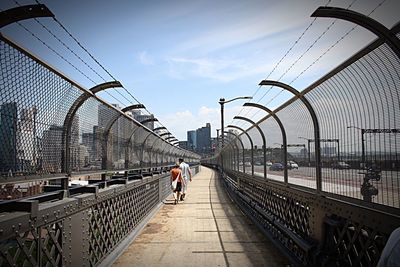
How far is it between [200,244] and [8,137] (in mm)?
4679

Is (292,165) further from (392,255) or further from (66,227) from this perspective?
(392,255)

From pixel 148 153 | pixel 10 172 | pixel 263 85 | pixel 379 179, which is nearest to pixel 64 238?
pixel 10 172

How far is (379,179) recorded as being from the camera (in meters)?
3.44

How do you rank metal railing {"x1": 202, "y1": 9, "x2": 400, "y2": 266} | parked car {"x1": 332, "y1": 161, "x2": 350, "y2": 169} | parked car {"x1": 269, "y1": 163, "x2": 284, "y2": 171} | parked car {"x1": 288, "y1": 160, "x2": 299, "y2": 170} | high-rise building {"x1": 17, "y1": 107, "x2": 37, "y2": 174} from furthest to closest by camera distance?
parked car {"x1": 269, "y1": 163, "x2": 284, "y2": 171}, parked car {"x1": 288, "y1": 160, "x2": 299, "y2": 170}, parked car {"x1": 332, "y1": 161, "x2": 350, "y2": 169}, high-rise building {"x1": 17, "y1": 107, "x2": 37, "y2": 174}, metal railing {"x1": 202, "y1": 9, "x2": 400, "y2": 266}

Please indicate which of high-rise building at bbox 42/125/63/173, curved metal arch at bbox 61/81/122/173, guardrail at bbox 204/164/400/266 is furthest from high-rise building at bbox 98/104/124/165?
guardrail at bbox 204/164/400/266

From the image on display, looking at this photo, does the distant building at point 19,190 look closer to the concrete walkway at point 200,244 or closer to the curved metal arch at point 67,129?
the curved metal arch at point 67,129

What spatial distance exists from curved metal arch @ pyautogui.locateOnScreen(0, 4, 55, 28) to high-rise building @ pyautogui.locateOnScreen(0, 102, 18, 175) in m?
0.76

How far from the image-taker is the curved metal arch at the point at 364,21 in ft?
9.98

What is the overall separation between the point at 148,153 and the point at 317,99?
8.20 m

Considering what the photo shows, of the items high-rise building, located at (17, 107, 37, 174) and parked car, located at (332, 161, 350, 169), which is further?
parked car, located at (332, 161, 350, 169)

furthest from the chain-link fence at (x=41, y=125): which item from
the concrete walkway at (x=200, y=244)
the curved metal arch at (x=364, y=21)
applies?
the curved metal arch at (x=364, y=21)

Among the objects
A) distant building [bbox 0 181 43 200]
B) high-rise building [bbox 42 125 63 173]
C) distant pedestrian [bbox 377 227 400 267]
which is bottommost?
distant pedestrian [bbox 377 227 400 267]

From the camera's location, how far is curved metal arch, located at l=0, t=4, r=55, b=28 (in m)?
2.95

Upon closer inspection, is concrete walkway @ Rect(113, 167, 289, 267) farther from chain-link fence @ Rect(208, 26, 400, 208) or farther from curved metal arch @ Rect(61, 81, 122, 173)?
curved metal arch @ Rect(61, 81, 122, 173)
